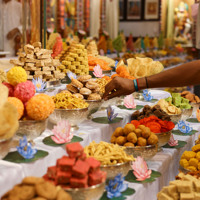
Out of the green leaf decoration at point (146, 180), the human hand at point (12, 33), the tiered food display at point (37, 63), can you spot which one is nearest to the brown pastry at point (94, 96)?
the tiered food display at point (37, 63)

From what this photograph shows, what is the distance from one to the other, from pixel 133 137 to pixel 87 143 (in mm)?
258

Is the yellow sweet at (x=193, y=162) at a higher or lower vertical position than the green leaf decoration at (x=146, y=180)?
lower

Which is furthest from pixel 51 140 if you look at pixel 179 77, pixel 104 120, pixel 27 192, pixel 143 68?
pixel 143 68

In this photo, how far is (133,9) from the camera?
12383 mm

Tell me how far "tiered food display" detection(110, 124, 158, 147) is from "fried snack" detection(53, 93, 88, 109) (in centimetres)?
26

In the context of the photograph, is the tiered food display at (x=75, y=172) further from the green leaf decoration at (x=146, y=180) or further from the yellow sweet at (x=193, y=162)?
the yellow sweet at (x=193, y=162)

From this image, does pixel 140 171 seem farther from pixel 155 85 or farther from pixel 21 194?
pixel 21 194

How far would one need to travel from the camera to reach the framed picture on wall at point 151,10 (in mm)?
12262

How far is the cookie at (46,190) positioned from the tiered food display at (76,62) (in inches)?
68.9

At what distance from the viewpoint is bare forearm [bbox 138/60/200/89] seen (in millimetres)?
1971

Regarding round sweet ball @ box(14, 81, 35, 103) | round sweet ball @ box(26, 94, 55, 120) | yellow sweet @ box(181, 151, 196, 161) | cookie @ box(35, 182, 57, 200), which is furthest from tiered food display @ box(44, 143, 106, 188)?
yellow sweet @ box(181, 151, 196, 161)

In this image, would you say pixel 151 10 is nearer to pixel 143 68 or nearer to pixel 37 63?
pixel 143 68

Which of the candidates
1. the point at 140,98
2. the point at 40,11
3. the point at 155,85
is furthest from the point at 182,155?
the point at 40,11

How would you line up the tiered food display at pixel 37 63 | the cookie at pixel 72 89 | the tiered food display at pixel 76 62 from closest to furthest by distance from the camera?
the cookie at pixel 72 89 < the tiered food display at pixel 37 63 < the tiered food display at pixel 76 62
